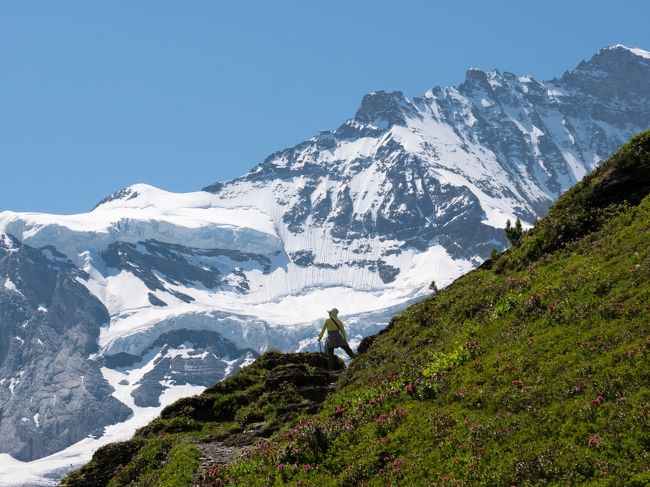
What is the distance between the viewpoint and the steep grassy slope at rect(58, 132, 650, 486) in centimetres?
1714

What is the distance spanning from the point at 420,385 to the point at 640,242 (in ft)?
27.2

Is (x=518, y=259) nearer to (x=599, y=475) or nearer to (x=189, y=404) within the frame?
(x=189, y=404)

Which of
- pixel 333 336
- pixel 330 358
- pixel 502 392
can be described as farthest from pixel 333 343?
pixel 502 392

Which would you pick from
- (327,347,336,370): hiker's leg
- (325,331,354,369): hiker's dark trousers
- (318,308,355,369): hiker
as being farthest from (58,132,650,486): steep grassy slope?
(327,347,336,370): hiker's leg

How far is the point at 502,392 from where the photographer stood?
20234 mm

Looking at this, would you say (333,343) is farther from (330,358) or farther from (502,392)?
(502,392)

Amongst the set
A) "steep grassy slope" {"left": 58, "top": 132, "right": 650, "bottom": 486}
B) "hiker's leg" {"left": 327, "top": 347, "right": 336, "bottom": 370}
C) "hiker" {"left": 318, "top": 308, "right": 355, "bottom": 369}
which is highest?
"hiker" {"left": 318, "top": 308, "right": 355, "bottom": 369}

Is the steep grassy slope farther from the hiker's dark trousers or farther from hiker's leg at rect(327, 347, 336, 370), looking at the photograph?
hiker's leg at rect(327, 347, 336, 370)

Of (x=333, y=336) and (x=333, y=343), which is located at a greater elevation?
(x=333, y=336)

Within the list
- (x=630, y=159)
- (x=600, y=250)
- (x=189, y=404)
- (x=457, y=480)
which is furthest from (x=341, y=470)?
(x=630, y=159)

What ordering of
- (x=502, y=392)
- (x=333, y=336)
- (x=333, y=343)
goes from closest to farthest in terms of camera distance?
(x=502, y=392) < (x=333, y=343) < (x=333, y=336)

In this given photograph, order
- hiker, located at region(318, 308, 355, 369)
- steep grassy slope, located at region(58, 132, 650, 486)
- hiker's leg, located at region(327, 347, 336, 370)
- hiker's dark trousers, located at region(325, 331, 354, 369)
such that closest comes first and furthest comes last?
steep grassy slope, located at region(58, 132, 650, 486) → hiker's dark trousers, located at region(325, 331, 354, 369) → hiker, located at region(318, 308, 355, 369) → hiker's leg, located at region(327, 347, 336, 370)

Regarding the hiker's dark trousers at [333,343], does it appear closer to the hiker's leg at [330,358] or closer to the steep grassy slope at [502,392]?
the hiker's leg at [330,358]

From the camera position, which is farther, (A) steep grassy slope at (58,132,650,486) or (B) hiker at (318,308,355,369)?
(B) hiker at (318,308,355,369)
